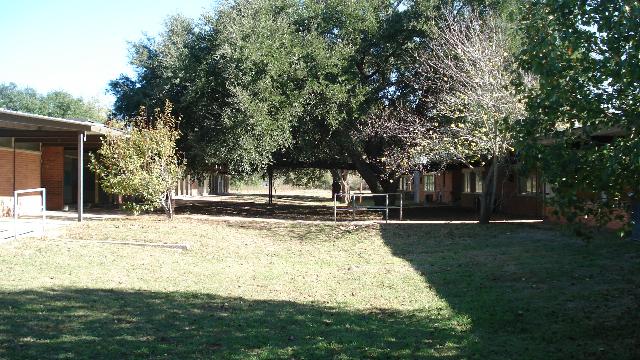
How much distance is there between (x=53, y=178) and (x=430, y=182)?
23.5 metres

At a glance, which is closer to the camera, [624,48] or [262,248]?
[624,48]

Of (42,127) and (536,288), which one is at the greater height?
(42,127)

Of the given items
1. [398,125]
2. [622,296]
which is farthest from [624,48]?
[398,125]

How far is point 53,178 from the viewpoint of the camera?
20875 millimetres

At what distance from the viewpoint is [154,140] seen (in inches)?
646

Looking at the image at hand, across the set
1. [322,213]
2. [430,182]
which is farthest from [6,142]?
[430,182]

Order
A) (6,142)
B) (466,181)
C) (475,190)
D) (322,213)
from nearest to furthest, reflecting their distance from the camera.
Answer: (6,142)
(322,213)
(475,190)
(466,181)

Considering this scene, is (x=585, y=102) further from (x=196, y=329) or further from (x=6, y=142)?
(x=6, y=142)

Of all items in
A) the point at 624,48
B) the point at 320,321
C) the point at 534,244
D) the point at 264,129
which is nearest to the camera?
the point at 624,48

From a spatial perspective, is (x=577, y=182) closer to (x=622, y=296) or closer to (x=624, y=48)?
(x=624, y=48)

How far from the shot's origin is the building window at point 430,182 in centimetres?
3642

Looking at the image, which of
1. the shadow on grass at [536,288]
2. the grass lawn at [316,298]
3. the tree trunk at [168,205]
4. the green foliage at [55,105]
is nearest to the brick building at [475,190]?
the shadow on grass at [536,288]

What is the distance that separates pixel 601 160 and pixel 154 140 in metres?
13.4

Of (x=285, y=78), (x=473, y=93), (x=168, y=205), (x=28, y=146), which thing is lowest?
(x=168, y=205)
